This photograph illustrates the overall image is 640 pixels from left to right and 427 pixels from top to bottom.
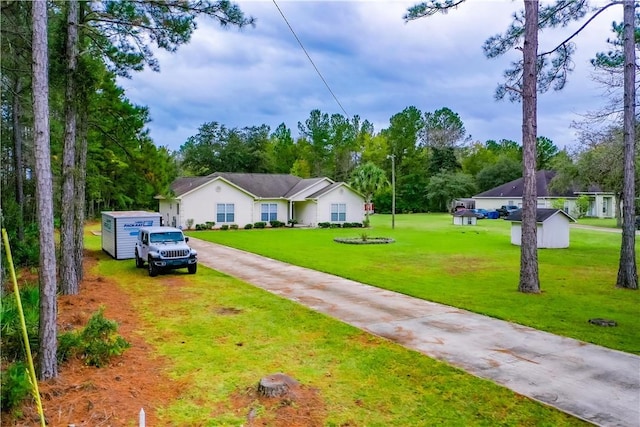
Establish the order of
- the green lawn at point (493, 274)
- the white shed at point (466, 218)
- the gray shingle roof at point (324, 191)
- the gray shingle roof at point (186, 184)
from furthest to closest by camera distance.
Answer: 1. the white shed at point (466, 218)
2. the gray shingle roof at point (324, 191)
3. the gray shingle roof at point (186, 184)
4. the green lawn at point (493, 274)

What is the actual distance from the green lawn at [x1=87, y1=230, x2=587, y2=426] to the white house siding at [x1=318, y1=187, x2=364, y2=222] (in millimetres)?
28695

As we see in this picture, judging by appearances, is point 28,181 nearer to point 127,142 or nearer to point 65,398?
point 127,142

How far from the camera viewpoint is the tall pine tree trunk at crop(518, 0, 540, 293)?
12.7m

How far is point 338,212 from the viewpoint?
1592 inches

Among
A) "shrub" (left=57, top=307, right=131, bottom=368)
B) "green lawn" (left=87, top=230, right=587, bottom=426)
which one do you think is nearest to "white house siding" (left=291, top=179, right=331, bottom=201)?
"green lawn" (left=87, top=230, right=587, bottom=426)

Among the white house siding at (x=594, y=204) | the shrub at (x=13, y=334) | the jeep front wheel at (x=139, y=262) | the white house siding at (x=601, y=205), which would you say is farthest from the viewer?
the white house siding at (x=601, y=205)

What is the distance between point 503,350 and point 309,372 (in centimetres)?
344

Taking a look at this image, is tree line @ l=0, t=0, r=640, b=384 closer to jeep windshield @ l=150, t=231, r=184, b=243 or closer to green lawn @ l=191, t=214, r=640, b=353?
jeep windshield @ l=150, t=231, r=184, b=243

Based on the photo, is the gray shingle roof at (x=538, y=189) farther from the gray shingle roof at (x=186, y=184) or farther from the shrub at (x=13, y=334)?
the shrub at (x=13, y=334)

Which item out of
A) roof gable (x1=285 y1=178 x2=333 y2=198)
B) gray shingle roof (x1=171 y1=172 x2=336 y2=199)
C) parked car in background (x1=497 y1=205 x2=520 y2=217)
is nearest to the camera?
gray shingle roof (x1=171 y1=172 x2=336 y2=199)

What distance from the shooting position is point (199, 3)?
10477mm

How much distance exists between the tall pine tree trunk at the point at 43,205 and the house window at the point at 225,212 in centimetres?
3144

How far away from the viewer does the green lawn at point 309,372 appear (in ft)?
17.6

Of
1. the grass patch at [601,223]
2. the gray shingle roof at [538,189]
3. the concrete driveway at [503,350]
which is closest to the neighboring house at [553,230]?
the concrete driveway at [503,350]
